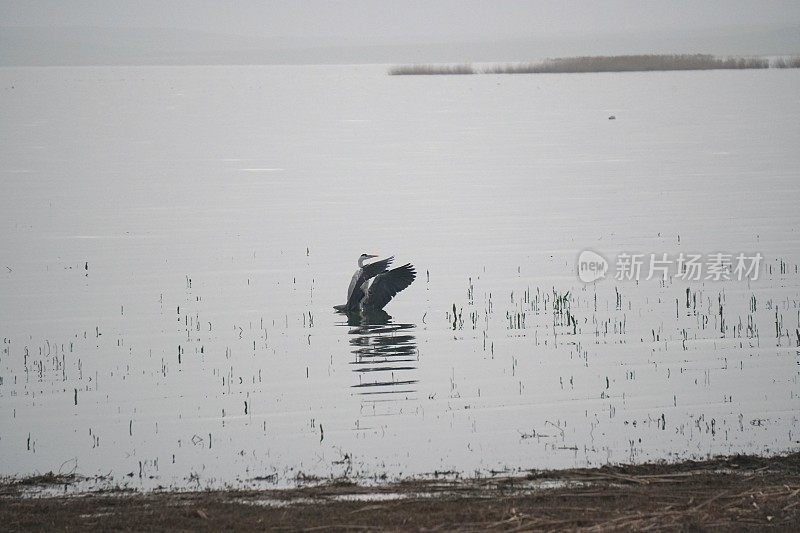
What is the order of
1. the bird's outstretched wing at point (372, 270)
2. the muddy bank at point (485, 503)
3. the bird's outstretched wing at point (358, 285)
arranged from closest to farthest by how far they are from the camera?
the muddy bank at point (485, 503) → the bird's outstretched wing at point (358, 285) → the bird's outstretched wing at point (372, 270)

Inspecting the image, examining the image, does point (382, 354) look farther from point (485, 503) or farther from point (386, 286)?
point (485, 503)

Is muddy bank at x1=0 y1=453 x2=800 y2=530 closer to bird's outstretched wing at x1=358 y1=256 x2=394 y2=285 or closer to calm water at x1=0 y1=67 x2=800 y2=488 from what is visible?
calm water at x1=0 y1=67 x2=800 y2=488

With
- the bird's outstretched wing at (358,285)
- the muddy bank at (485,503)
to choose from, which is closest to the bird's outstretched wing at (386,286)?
the bird's outstretched wing at (358,285)

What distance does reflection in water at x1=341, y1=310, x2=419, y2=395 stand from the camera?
12.7m

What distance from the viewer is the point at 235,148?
48188 mm

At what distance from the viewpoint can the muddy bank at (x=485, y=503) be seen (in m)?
7.32

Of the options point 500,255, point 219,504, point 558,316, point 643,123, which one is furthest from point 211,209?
point 643,123

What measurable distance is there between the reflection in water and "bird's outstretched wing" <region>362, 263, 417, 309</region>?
7.3 inches

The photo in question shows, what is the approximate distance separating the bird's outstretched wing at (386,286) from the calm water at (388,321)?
240mm

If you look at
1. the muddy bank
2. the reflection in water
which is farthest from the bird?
the muddy bank

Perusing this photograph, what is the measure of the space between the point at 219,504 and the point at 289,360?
6044mm

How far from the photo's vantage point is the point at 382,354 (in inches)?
564

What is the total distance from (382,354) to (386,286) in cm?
304

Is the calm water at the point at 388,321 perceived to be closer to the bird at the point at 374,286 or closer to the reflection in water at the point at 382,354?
the reflection in water at the point at 382,354
